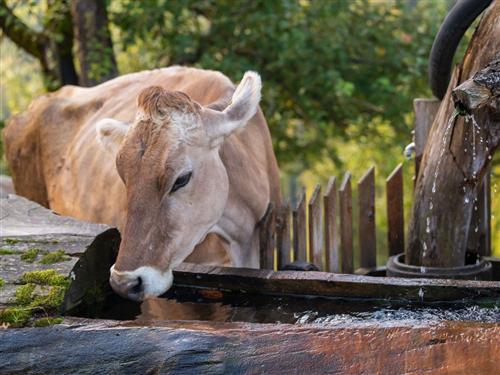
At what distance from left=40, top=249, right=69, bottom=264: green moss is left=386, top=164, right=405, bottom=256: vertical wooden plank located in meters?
2.20

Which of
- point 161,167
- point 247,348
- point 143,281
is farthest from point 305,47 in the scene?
point 247,348

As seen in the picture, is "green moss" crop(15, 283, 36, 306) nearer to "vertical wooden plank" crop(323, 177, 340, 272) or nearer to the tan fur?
the tan fur

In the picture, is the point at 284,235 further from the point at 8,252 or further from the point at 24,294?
the point at 24,294

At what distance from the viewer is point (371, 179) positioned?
506 centimetres

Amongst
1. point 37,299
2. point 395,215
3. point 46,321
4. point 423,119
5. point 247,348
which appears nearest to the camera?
point 247,348

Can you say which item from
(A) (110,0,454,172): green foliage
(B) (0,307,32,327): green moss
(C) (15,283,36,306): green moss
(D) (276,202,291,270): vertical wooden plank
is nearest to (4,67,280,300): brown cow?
(D) (276,202,291,270): vertical wooden plank

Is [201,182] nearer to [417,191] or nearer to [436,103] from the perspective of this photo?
[417,191]

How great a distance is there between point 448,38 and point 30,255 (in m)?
2.19

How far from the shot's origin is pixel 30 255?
3512 millimetres

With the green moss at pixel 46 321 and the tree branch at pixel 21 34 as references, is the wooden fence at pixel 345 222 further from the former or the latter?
A: the tree branch at pixel 21 34

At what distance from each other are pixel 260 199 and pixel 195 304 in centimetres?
99

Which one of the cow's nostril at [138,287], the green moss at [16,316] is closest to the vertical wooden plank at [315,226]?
the cow's nostril at [138,287]

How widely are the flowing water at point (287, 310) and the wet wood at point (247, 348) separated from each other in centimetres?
83

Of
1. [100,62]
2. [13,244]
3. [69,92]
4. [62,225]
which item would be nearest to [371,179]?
[62,225]
